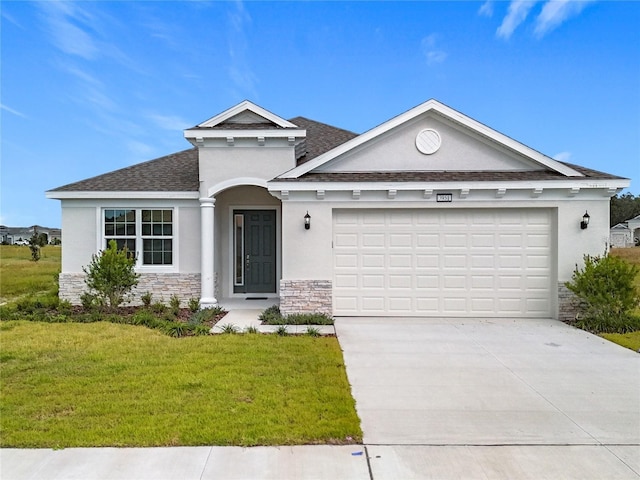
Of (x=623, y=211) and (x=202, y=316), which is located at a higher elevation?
A: (x=623, y=211)

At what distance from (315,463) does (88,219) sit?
1050cm

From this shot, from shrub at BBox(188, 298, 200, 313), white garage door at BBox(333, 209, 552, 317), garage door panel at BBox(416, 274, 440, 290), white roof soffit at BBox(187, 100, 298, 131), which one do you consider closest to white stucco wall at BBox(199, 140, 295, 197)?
white roof soffit at BBox(187, 100, 298, 131)

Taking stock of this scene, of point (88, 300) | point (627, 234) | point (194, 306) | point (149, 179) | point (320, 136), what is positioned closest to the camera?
point (194, 306)

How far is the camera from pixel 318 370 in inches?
222

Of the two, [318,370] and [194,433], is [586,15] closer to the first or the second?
[318,370]

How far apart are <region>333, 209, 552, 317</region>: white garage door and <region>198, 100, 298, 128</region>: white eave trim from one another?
3048mm

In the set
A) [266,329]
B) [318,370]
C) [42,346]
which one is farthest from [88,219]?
[318,370]

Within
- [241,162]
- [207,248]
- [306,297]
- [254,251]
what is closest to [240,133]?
[241,162]

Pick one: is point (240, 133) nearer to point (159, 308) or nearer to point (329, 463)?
point (159, 308)

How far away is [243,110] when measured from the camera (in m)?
10.7

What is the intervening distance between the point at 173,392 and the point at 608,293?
A: 8857mm

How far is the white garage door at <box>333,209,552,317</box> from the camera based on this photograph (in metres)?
9.51

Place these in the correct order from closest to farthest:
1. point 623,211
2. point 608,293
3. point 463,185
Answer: point 608,293
point 463,185
point 623,211

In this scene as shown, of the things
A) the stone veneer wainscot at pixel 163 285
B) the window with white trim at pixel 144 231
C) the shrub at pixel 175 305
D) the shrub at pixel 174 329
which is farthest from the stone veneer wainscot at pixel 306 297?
the window with white trim at pixel 144 231
